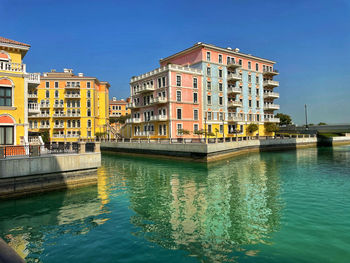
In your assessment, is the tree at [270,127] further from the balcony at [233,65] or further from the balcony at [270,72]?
the balcony at [233,65]

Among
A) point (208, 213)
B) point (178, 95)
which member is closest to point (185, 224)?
point (208, 213)

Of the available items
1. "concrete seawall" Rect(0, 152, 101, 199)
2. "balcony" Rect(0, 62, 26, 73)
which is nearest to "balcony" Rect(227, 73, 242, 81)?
"concrete seawall" Rect(0, 152, 101, 199)

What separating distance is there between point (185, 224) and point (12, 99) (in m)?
19.8

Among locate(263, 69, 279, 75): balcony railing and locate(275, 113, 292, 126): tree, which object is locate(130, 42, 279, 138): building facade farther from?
locate(275, 113, 292, 126): tree

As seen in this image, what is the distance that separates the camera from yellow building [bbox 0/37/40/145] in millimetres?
20531

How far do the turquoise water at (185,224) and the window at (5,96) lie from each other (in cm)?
1078

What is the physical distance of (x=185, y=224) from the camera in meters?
10.3

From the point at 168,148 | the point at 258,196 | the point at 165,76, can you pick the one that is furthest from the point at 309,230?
the point at 165,76

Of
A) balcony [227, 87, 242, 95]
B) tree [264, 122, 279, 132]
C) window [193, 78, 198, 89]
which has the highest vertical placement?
window [193, 78, 198, 89]

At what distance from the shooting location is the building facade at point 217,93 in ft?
153

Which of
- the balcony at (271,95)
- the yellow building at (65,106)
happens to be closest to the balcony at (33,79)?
the yellow building at (65,106)

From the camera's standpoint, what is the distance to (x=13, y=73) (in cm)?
2091

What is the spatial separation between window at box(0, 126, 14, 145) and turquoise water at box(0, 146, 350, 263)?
29.1 ft

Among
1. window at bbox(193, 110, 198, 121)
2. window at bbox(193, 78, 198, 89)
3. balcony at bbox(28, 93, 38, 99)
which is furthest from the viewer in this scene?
balcony at bbox(28, 93, 38, 99)
